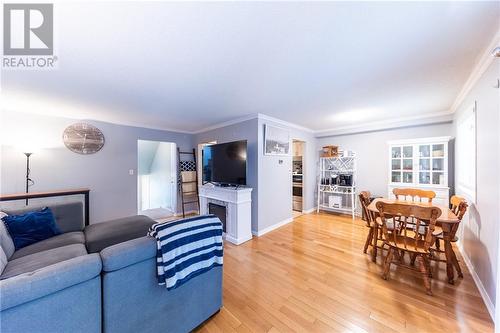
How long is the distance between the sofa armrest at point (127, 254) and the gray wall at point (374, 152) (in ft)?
16.0

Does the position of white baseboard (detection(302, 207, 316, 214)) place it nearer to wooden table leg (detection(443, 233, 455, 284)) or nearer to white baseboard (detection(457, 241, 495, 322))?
white baseboard (detection(457, 241, 495, 322))

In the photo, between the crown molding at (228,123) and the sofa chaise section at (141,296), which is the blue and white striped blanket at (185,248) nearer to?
the sofa chaise section at (141,296)

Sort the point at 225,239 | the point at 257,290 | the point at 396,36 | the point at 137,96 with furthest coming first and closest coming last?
the point at 225,239
the point at 137,96
the point at 257,290
the point at 396,36

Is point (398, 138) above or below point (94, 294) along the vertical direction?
above

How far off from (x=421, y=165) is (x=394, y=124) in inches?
39.7

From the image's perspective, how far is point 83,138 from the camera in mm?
3672

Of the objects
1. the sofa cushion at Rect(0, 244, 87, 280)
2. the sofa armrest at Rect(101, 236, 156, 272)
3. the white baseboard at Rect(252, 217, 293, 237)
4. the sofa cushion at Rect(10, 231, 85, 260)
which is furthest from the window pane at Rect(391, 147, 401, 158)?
the sofa cushion at Rect(10, 231, 85, 260)

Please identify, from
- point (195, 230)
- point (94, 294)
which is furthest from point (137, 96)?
point (94, 294)

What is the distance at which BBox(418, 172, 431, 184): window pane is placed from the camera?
370cm

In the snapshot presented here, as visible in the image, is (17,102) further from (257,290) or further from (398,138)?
(398,138)

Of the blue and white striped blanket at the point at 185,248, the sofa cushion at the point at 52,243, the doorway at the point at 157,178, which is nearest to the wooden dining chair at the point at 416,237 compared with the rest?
the blue and white striped blanket at the point at 185,248

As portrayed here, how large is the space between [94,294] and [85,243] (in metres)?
1.43

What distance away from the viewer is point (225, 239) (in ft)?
11.4

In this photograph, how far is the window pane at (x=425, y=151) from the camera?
3679mm
